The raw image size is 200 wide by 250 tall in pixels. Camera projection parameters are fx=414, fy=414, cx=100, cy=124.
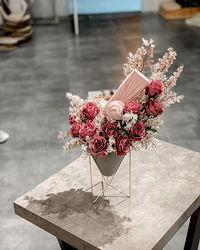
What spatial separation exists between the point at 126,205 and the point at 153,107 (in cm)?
54

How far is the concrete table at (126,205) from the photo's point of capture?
1943mm

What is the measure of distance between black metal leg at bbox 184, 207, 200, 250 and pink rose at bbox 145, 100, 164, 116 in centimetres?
78

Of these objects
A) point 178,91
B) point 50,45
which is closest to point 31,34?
point 50,45

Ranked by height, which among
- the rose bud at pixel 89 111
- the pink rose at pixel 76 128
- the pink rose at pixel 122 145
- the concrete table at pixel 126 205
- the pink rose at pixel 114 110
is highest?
the pink rose at pixel 114 110

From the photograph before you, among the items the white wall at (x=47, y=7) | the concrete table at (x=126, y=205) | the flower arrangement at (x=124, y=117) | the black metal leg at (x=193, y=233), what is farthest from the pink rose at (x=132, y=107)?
the white wall at (x=47, y=7)

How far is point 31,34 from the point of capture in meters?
7.35

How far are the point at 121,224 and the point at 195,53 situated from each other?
468 cm

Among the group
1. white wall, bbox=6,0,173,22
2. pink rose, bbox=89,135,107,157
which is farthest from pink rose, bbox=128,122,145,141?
white wall, bbox=6,0,173,22

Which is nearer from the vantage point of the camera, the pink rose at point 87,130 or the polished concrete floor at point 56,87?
the pink rose at point 87,130

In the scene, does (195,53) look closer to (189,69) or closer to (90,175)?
(189,69)

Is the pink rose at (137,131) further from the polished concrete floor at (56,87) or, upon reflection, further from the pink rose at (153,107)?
the polished concrete floor at (56,87)

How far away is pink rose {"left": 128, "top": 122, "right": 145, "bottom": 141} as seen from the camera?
1.91 metres

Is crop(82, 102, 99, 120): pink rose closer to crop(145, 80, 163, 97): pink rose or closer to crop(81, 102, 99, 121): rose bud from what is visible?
crop(81, 102, 99, 121): rose bud

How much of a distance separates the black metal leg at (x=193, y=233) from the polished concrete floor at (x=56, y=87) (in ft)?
0.52
